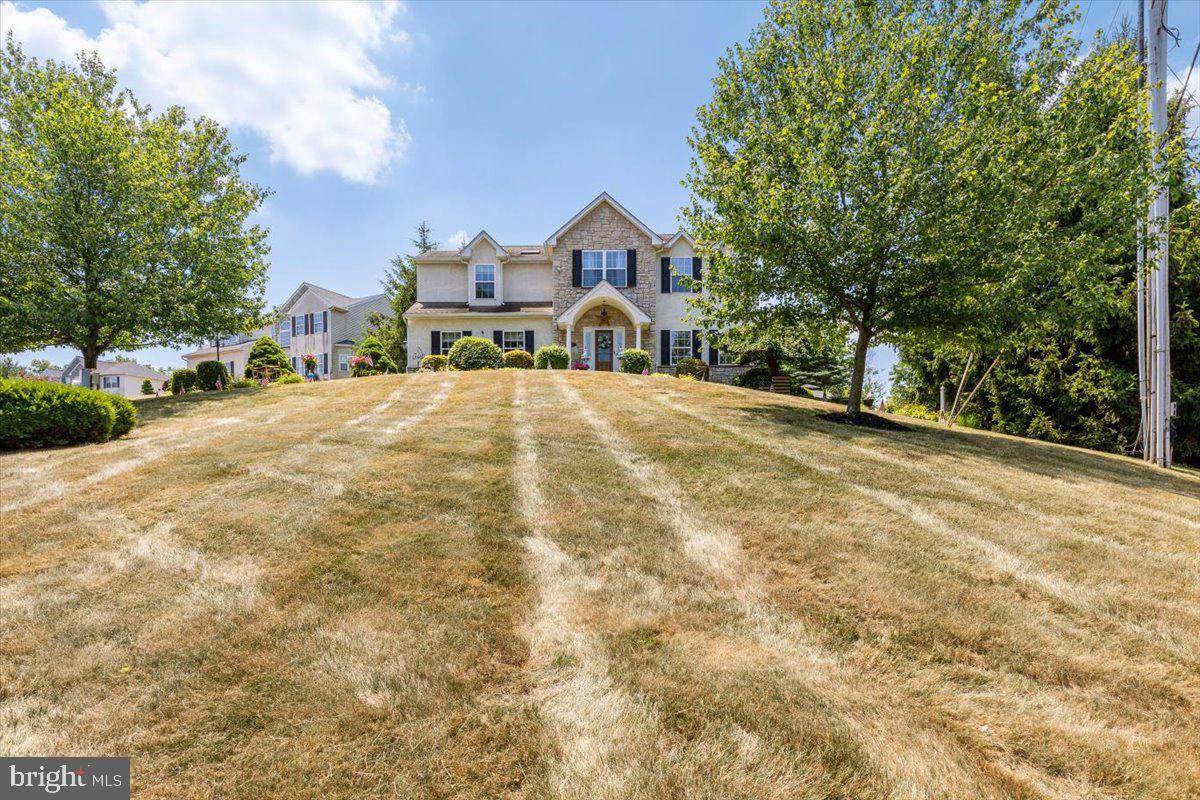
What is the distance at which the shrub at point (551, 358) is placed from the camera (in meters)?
19.4

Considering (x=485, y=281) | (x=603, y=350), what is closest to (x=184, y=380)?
(x=485, y=281)

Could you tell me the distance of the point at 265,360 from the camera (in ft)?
69.2

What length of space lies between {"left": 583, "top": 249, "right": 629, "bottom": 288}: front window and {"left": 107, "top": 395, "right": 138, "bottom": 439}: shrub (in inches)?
622

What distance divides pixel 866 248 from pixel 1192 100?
10.9 metres

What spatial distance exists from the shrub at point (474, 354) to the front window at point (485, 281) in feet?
12.1

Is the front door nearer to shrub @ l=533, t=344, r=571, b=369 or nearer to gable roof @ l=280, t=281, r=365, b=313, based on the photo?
shrub @ l=533, t=344, r=571, b=369

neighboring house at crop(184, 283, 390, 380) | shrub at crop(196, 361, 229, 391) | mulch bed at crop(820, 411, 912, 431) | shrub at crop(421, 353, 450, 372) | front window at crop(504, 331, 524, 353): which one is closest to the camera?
mulch bed at crop(820, 411, 912, 431)

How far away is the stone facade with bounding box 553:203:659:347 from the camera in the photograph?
21.2 meters

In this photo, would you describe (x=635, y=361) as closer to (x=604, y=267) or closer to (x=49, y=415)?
(x=604, y=267)

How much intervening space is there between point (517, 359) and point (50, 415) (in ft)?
43.7

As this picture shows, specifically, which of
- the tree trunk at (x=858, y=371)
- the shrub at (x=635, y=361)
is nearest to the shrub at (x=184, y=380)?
the shrub at (x=635, y=361)

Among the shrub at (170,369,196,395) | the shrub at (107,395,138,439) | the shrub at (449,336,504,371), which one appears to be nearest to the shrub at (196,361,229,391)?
the shrub at (170,369,196,395)

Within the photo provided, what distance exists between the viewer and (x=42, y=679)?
2.44 m

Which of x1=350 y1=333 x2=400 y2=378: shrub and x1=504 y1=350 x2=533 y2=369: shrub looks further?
x1=350 y1=333 x2=400 y2=378: shrub
